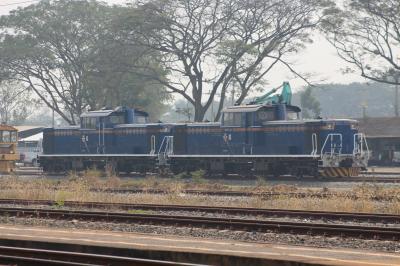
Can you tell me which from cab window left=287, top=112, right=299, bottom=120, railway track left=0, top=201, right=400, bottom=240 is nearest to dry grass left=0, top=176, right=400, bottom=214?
railway track left=0, top=201, right=400, bottom=240

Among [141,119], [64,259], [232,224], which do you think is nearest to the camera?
[64,259]

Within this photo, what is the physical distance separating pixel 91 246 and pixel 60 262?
197 centimetres

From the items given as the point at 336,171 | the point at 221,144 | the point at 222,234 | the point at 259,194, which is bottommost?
the point at 222,234

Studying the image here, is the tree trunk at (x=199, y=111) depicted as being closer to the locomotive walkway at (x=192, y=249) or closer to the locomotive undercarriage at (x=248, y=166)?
the locomotive undercarriage at (x=248, y=166)

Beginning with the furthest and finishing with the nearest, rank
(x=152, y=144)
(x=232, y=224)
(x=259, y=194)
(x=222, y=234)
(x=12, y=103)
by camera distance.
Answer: (x=12, y=103)
(x=152, y=144)
(x=259, y=194)
(x=232, y=224)
(x=222, y=234)

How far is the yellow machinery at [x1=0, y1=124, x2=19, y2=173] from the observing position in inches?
1549

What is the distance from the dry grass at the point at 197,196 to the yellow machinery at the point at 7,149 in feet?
36.7

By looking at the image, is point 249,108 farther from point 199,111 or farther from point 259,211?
point 199,111

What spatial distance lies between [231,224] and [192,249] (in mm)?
3388

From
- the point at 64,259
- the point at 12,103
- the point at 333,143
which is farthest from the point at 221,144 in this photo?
the point at 12,103

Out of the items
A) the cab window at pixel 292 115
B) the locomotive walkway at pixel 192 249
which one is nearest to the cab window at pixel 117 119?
the cab window at pixel 292 115

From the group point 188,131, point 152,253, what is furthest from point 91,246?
point 188,131

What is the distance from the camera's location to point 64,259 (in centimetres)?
964

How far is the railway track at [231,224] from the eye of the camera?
12.7 metres
